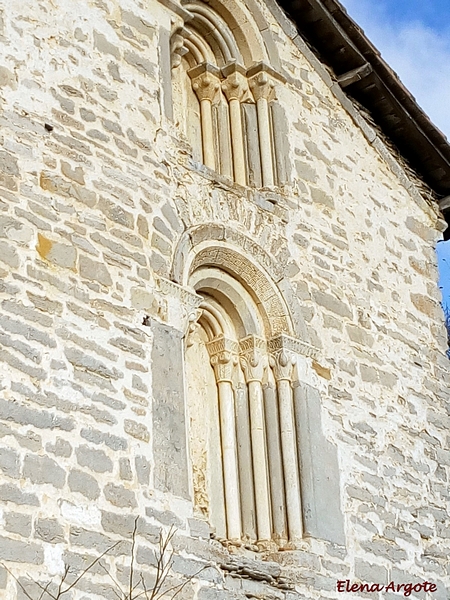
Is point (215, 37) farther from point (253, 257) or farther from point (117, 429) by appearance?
point (117, 429)

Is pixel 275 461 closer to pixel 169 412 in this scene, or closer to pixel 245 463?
pixel 245 463

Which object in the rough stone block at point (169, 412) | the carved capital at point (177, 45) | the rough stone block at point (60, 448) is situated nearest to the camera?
the rough stone block at point (60, 448)

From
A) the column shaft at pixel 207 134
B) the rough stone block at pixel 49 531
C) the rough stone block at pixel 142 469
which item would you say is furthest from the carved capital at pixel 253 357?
the rough stone block at pixel 49 531

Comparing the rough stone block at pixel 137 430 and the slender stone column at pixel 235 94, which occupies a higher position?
the slender stone column at pixel 235 94

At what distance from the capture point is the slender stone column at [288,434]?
26.6ft

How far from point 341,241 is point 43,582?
4.24 metres

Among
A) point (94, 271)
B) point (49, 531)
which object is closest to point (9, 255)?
point (94, 271)

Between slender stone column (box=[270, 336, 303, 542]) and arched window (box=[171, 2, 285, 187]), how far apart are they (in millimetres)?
1419

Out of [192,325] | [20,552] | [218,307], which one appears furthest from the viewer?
[218,307]

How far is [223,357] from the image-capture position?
856cm

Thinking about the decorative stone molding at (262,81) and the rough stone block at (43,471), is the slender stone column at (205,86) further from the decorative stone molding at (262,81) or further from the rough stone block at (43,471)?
the rough stone block at (43,471)

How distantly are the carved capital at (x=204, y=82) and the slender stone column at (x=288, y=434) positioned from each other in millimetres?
2095

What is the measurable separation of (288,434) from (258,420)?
0.24m

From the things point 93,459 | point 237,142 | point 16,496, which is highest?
point 237,142
